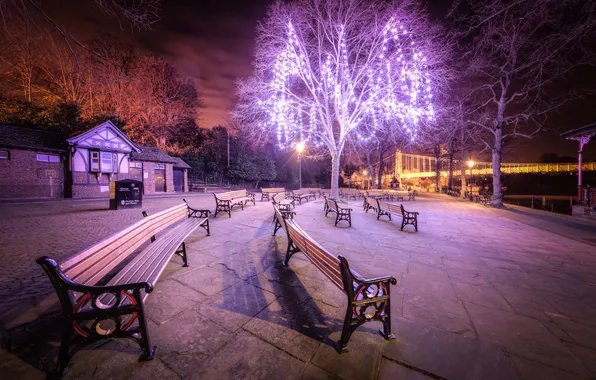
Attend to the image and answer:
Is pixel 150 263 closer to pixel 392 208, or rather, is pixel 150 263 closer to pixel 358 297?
pixel 358 297

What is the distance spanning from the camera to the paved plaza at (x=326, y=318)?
1.93 metres

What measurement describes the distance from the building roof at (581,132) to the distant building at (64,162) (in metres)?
28.9

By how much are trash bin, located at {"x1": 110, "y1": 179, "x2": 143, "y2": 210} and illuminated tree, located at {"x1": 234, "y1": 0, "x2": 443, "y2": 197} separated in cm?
675

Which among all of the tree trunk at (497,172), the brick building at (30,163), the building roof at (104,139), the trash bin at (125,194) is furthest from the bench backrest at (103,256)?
the building roof at (104,139)

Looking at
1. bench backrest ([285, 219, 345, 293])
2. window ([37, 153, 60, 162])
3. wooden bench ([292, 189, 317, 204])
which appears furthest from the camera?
window ([37, 153, 60, 162])

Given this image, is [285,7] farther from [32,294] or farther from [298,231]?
[32,294]

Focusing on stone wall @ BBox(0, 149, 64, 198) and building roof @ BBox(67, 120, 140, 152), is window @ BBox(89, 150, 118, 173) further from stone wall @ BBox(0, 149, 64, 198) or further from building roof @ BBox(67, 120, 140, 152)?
stone wall @ BBox(0, 149, 64, 198)

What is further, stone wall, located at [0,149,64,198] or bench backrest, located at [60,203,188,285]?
stone wall, located at [0,149,64,198]

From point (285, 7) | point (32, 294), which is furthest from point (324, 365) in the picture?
point (285, 7)

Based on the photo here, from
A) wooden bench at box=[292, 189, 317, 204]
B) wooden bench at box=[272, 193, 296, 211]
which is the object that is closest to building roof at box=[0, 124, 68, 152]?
wooden bench at box=[272, 193, 296, 211]

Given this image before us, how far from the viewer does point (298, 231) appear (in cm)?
370

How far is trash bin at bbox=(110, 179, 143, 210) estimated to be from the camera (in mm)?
11477

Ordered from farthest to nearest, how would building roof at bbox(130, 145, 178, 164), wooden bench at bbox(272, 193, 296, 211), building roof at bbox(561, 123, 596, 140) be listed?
1. building roof at bbox(130, 145, 178, 164)
2. building roof at bbox(561, 123, 596, 140)
3. wooden bench at bbox(272, 193, 296, 211)

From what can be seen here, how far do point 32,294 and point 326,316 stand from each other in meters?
3.80
